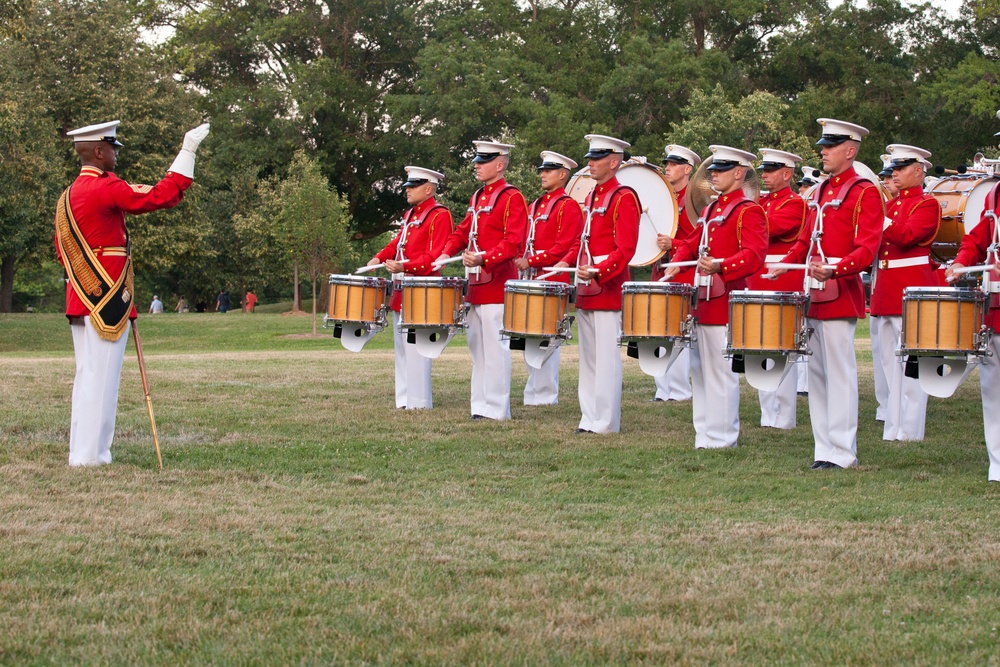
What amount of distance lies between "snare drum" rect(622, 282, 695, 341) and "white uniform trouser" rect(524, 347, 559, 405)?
3652 mm

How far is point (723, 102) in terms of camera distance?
38500 mm

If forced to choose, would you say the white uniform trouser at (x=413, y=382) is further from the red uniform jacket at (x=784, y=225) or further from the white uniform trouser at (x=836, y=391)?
the white uniform trouser at (x=836, y=391)

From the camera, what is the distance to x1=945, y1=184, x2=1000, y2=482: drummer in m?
8.33

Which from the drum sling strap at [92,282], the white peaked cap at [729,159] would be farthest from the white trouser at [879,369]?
the drum sling strap at [92,282]

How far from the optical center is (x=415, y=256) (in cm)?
1248

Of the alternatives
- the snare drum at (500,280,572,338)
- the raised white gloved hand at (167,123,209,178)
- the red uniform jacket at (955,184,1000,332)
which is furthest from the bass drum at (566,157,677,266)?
the raised white gloved hand at (167,123,209,178)

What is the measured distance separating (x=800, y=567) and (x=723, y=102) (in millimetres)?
33737

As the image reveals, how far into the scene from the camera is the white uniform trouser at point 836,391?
909 centimetres

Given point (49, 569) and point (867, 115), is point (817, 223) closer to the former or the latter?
point (49, 569)

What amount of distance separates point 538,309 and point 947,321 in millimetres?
3277

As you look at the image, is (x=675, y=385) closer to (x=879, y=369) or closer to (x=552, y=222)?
(x=879, y=369)

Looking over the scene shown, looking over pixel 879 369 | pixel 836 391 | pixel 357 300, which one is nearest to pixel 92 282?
pixel 357 300

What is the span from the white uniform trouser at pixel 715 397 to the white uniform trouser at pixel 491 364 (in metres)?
2.22

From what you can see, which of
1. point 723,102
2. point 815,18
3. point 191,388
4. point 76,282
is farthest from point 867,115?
point 76,282
